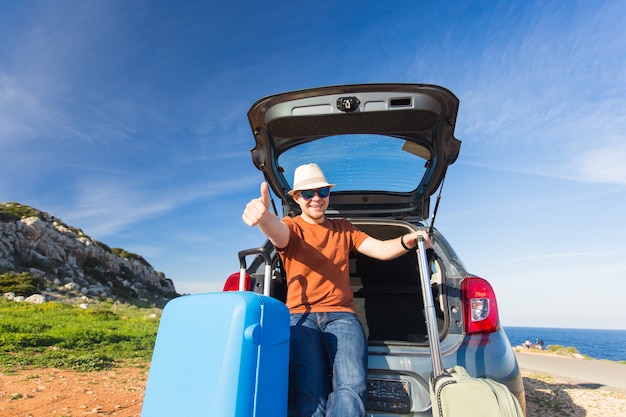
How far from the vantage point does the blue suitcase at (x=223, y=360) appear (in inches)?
63.0

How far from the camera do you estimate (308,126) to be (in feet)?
9.81

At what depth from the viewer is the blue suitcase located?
1.60 metres

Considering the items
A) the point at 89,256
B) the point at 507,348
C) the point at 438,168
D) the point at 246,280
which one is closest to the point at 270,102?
the point at 246,280

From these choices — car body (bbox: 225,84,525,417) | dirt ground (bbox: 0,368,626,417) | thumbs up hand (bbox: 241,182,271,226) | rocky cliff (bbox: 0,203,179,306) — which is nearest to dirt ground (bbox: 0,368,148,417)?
dirt ground (bbox: 0,368,626,417)

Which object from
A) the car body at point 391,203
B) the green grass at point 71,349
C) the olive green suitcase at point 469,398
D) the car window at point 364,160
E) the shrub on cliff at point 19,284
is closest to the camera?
the olive green suitcase at point 469,398

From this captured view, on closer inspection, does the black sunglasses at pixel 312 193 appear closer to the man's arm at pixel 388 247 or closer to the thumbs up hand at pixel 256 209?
the man's arm at pixel 388 247

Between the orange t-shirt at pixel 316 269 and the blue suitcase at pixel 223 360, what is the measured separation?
1.65 ft

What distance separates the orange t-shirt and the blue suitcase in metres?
0.50

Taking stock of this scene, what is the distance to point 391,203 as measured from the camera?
3.74 metres

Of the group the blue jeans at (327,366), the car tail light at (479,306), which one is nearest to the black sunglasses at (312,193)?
the blue jeans at (327,366)

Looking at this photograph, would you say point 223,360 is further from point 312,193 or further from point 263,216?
point 312,193

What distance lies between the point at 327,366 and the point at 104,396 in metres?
4.26

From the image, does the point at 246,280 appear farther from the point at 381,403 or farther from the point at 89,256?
the point at 89,256

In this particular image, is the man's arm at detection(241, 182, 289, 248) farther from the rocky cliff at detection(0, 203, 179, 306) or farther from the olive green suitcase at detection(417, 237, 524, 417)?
the rocky cliff at detection(0, 203, 179, 306)
